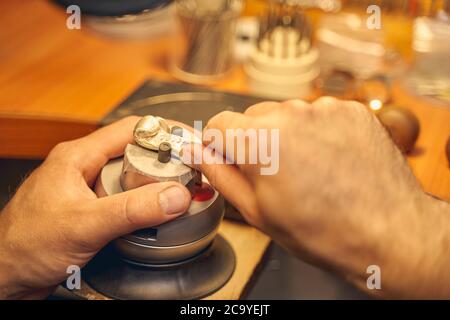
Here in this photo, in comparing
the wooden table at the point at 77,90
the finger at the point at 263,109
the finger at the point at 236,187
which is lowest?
the wooden table at the point at 77,90

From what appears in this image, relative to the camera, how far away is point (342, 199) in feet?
1.90

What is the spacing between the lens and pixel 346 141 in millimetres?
599

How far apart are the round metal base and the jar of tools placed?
499 millimetres

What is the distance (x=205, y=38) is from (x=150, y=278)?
567 millimetres

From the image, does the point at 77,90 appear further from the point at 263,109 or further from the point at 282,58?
the point at 263,109

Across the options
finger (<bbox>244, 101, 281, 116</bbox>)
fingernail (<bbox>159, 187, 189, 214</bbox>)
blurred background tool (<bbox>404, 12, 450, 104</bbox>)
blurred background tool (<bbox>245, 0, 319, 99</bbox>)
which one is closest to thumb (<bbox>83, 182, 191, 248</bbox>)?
fingernail (<bbox>159, 187, 189, 214</bbox>)

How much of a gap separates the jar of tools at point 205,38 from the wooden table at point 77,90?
0.03m

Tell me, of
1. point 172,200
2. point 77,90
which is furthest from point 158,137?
point 77,90

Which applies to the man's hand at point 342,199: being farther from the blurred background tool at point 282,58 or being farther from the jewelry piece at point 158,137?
the blurred background tool at point 282,58

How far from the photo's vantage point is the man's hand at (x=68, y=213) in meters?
0.64

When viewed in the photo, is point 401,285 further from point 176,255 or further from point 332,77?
point 332,77

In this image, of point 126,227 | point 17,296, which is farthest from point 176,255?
point 17,296

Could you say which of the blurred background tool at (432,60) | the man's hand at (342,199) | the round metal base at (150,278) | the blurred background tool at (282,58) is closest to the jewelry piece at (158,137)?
the man's hand at (342,199)

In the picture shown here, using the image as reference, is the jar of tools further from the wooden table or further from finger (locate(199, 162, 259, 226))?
finger (locate(199, 162, 259, 226))
